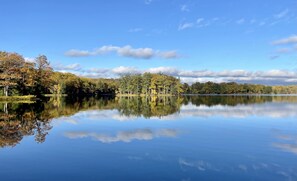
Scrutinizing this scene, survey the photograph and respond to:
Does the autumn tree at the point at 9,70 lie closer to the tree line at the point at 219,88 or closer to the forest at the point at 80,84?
the forest at the point at 80,84

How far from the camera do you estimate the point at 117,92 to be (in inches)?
5640

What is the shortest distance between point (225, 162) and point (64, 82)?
3704 inches

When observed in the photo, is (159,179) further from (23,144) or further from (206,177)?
(23,144)

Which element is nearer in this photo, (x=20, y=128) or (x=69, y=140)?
(x=69, y=140)

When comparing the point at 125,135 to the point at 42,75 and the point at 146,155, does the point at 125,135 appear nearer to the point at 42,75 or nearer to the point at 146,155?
the point at 146,155

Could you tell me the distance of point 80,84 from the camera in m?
112

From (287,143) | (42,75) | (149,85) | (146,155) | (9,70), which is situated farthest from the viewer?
(149,85)

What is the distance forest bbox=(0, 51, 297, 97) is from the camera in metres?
53.2

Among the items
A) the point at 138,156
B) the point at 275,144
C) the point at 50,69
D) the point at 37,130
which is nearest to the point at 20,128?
the point at 37,130

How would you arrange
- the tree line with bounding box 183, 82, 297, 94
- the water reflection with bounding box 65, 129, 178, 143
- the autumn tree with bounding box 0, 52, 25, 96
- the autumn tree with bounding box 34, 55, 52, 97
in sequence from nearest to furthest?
the water reflection with bounding box 65, 129, 178, 143
the autumn tree with bounding box 0, 52, 25, 96
the autumn tree with bounding box 34, 55, 52, 97
the tree line with bounding box 183, 82, 297, 94

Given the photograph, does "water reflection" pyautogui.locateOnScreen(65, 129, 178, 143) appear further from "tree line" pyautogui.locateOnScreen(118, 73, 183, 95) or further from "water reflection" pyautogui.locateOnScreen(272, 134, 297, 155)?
"tree line" pyautogui.locateOnScreen(118, 73, 183, 95)

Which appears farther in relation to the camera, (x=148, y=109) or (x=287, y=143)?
(x=148, y=109)

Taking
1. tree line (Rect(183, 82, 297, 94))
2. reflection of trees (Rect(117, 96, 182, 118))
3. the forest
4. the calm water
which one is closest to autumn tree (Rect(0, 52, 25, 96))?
the forest

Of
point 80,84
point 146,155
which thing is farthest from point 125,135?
point 80,84
